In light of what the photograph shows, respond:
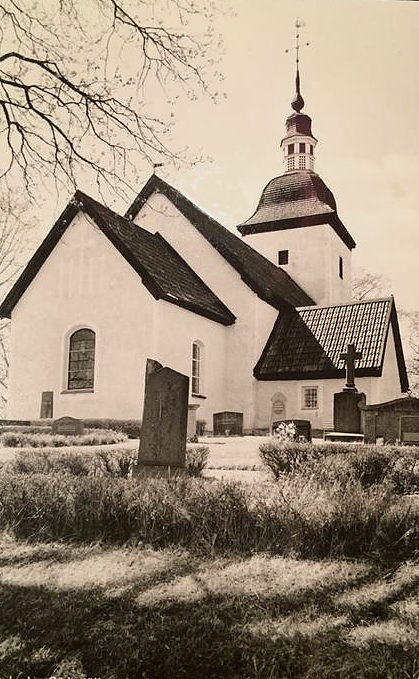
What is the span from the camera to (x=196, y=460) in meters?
3.89

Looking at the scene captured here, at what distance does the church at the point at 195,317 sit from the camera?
368 centimetres

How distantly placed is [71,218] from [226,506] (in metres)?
1.81

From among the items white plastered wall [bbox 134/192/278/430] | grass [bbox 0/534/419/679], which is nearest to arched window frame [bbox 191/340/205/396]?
white plastered wall [bbox 134/192/278/430]

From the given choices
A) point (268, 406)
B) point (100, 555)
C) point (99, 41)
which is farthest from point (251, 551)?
point (268, 406)

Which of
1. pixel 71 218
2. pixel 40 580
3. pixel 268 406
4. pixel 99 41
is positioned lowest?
pixel 40 580

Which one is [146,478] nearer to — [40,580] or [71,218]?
[40,580]

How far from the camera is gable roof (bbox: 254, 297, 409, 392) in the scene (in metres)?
5.57

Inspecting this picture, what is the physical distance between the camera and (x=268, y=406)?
5609 millimetres

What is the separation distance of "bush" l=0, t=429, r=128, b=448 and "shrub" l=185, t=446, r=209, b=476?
43 cm

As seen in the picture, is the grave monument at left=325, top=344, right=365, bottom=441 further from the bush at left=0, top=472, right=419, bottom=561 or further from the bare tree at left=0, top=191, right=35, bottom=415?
the bare tree at left=0, top=191, right=35, bottom=415

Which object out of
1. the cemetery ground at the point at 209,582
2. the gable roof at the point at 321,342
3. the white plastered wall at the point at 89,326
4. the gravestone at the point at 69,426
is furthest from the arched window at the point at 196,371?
the cemetery ground at the point at 209,582

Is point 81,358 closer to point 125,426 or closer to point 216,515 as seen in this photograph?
point 125,426

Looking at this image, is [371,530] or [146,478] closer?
[371,530]

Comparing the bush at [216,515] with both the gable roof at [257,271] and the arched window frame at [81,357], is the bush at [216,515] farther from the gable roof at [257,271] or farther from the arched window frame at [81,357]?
the gable roof at [257,271]
